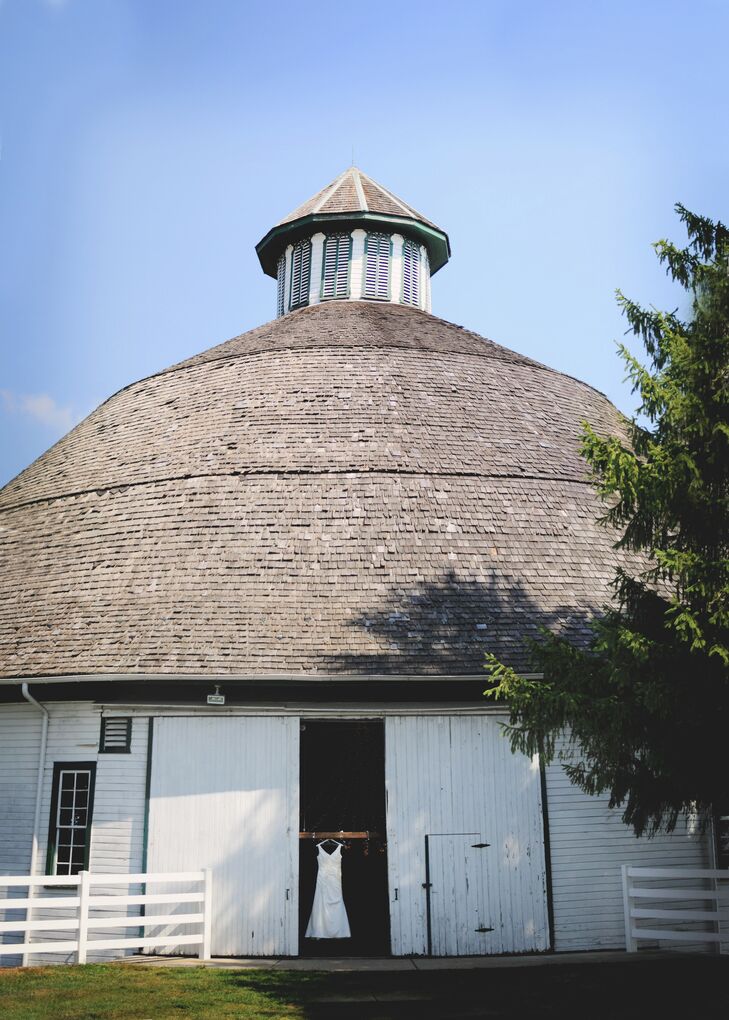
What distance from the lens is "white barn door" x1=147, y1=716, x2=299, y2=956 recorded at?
11086 mm

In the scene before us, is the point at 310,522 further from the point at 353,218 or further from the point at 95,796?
the point at 353,218

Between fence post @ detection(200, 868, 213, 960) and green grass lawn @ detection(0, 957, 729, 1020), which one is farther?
fence post @ detection(200, 868, 213, 960)

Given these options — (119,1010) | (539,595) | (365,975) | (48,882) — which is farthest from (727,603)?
(48,882)

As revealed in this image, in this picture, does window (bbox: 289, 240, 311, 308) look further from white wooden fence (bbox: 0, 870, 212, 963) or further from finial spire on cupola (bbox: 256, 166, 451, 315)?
white wooden fence (bbox: 0, 870, 212, 963)

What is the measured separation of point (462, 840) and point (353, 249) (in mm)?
15454

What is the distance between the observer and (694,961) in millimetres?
10406

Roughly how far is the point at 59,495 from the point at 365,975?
8718mm

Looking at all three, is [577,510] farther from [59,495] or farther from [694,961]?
[59,495]

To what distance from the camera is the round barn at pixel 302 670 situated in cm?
1123

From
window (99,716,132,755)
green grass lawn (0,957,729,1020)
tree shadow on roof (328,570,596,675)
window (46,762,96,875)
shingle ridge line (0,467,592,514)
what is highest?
shingle ridge line (0,467,592,514)

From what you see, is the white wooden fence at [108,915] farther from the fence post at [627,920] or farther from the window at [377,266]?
the window at [377,266]

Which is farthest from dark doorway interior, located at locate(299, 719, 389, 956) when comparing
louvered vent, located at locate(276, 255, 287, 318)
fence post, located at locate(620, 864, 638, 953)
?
louvered vent, located at locate(276, 255, 287, 318)

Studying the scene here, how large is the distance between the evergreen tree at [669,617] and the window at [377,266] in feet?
42.2

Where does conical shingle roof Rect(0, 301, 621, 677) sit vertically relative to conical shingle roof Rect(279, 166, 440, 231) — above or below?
below
